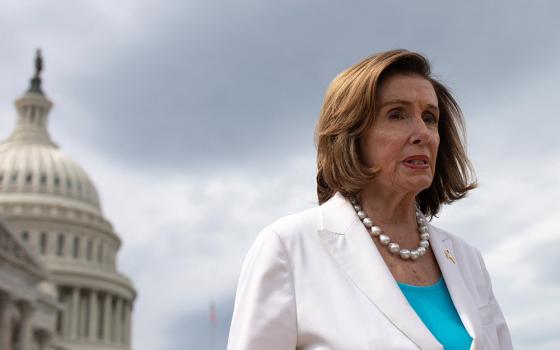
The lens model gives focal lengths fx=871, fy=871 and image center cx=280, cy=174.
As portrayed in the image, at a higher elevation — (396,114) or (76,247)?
(76,247)

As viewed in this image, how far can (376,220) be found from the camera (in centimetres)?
310

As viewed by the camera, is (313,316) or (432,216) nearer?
(313,316)

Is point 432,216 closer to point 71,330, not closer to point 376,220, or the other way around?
point 376,220

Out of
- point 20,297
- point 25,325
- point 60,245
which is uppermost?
point 60,245

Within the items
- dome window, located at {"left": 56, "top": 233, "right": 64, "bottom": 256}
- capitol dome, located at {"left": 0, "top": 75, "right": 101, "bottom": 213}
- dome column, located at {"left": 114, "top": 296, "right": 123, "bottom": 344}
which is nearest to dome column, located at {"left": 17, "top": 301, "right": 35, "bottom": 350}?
dome window, located at {"left": 56, "top": 233, "right": 64, "bottom": 256}

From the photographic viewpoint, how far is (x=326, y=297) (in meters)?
2.69

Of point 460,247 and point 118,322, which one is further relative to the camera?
point 118,322

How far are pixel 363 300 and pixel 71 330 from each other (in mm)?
80050

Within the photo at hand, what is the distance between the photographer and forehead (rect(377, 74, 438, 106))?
3.07 meters

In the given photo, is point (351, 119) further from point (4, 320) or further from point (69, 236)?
point (69, 236)

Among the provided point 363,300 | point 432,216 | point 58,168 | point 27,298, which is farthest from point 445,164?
point 58,168

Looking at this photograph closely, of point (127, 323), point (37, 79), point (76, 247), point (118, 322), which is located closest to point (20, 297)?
point (76, 247)

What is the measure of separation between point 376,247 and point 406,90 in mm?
579

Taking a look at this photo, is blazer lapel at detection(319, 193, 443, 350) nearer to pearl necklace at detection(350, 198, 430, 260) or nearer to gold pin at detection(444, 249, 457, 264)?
pearl necklace at detection(350, 198, 430, 260)
